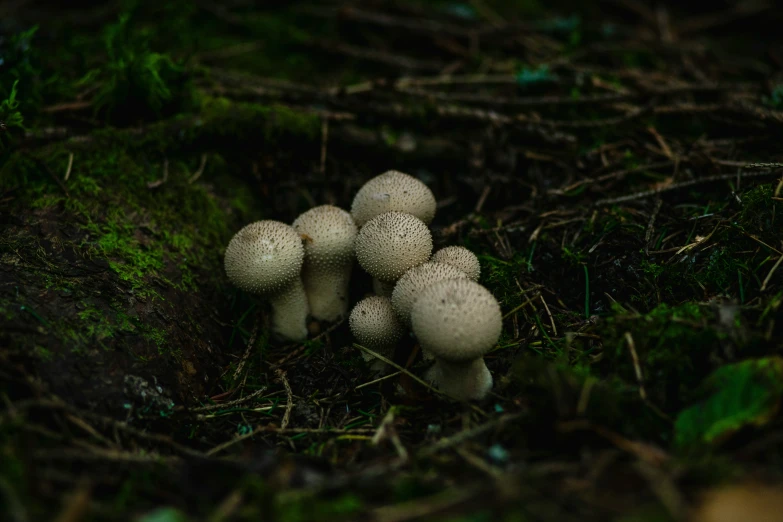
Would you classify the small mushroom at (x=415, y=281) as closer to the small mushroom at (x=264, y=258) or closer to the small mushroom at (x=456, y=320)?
the small mushroom at (x=456, y=320)

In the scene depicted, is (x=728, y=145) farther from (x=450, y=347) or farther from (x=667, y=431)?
(x=450, y=347)

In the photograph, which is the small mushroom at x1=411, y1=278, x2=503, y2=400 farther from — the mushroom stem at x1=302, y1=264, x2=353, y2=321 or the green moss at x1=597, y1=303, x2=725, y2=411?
the mushroom stem at x1=302, y1=264, x2=353, y2=321

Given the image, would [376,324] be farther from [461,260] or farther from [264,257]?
[264,257]

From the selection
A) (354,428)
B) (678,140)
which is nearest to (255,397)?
(354,428)

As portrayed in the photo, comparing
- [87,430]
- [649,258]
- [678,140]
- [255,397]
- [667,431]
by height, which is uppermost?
[678,140]

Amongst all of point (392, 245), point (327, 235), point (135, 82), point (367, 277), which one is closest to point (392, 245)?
point (392, 245)
